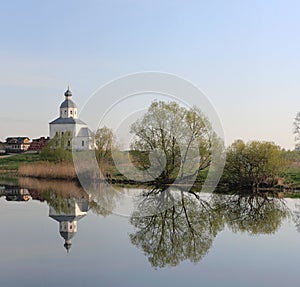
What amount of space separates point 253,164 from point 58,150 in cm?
1689

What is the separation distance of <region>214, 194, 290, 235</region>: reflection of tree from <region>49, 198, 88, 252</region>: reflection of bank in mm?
5233

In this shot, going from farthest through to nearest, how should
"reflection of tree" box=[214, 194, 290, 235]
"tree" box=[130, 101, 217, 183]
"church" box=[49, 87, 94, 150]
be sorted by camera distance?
"church" box=[49, 87, 94, 150]
"tree" box=[130, 101, 217, 183]
"reflection of tree" box=[214, 194, 290, 235]

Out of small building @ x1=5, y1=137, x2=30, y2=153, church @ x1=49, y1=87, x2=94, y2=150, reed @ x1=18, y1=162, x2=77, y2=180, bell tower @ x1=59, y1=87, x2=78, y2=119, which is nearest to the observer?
reed @ x1=18, y1=162, x2=77, y2=180

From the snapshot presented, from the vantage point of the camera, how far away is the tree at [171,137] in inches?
1078

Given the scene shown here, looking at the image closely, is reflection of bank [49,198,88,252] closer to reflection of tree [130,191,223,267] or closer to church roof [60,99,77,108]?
reflection of tree [130,191,223,267]

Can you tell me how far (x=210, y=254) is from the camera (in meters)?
10.9

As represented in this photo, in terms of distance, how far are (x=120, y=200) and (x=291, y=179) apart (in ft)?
42.4

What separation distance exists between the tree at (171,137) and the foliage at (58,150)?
9.47 m

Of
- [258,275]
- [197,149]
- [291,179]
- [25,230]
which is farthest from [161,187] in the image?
[258,275]

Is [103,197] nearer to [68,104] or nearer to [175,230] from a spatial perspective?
[175,230]

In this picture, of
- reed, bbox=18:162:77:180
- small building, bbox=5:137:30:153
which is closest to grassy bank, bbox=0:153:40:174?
reed, bbox=18:162:77:180

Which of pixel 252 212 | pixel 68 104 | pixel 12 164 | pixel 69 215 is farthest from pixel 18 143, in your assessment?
pixel 252 212

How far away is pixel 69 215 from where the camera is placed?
16688 mm

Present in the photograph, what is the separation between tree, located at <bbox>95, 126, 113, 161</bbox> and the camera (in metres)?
29.6
